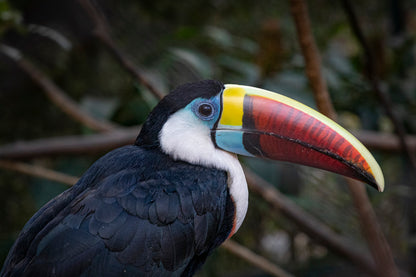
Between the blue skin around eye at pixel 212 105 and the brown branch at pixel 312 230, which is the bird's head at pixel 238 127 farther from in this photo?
the brown branch at pixel 312 230

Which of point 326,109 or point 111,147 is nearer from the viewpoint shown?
point 326,109

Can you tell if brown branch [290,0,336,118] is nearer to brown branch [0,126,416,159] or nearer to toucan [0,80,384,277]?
toucan [0,80,384,277]

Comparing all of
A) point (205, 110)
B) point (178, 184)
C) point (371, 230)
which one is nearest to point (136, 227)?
point (178, 184)

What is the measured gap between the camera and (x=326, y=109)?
216 cm

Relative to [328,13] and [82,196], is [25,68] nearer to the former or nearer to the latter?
[82,196]

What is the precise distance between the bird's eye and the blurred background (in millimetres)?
1227

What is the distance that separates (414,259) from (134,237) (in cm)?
242

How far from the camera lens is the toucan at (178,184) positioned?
1.36 meters

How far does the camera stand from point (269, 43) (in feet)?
10.8

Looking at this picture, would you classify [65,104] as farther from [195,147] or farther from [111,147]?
[195,147]

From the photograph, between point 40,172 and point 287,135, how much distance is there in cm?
183

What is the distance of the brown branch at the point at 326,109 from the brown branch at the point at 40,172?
57.6 inches

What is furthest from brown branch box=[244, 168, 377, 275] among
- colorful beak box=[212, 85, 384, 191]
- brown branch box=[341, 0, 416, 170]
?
colorful beak box=[212, 85, 384, 191]

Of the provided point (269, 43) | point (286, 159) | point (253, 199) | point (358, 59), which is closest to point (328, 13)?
point (358, 59)
